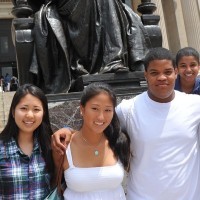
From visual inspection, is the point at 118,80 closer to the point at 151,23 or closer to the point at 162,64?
the point at 151,23

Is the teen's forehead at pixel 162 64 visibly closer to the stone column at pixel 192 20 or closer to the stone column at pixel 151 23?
the stone column at pixel 151 23

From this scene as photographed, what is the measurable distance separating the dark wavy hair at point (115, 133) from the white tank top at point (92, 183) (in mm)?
112

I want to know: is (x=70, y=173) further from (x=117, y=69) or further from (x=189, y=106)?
(x=117, y=69)

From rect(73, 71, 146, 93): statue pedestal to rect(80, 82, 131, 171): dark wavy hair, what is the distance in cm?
158

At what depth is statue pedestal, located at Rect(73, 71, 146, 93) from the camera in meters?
3.68

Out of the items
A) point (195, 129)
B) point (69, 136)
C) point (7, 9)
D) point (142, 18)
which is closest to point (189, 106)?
point (195, 129)

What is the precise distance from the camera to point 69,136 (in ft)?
6.89

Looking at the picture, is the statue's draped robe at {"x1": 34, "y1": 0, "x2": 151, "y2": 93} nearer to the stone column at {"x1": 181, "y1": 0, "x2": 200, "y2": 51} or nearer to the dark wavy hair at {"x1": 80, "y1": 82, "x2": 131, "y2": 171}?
the dark wavy hair at {"x1": 80, "y1": 82, "x2": 131, "y2": 171}

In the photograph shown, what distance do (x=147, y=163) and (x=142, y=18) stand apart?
262cm

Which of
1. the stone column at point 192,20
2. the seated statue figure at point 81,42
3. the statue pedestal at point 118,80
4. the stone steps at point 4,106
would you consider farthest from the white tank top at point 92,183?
the stone column at point 192,20

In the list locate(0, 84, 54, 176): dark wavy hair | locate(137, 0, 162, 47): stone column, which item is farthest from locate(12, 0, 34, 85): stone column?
locate(0, 84, 54, 176): dark wavy hair

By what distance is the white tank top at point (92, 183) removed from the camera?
6.30 ft

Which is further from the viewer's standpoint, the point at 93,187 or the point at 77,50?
the point at 77,50

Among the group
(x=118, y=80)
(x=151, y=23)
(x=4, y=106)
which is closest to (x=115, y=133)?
(x=118, y=80)
